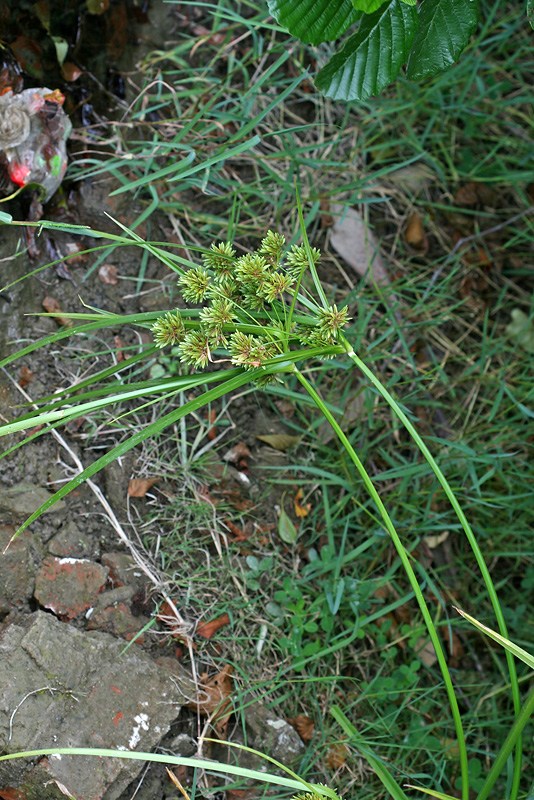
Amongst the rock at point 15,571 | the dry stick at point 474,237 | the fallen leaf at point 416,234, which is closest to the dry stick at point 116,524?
the rock at point 15,571

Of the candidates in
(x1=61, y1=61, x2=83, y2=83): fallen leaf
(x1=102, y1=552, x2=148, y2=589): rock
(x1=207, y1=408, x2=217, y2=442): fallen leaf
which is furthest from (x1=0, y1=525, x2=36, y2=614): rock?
(x1=61, y1=61, x2=83, y2=83): fallen leaf

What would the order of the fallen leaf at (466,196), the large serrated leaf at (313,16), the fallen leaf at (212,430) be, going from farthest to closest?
1. the fallen leaf at (466,196)
2. the fallen leaf at (212,430)
3. the large serrated leaf at (313,16)

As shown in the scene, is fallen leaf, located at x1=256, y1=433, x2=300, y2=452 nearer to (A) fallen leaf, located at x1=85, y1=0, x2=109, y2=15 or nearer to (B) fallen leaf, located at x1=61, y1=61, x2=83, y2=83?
(B) fallen leaf, located at x1=61, y1=61, x2=83, y2=83

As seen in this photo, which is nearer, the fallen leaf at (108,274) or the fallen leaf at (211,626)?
the fallen leaf at (211,626)

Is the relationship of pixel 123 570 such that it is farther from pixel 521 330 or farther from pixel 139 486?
pixel 521 330

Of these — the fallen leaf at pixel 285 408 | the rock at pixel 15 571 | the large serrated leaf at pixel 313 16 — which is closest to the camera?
the large serrated leaf at pixel 313 16

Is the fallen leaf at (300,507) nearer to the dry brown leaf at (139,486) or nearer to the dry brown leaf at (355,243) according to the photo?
the dry brown leaf at (139,486)

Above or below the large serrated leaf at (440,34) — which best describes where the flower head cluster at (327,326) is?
below
